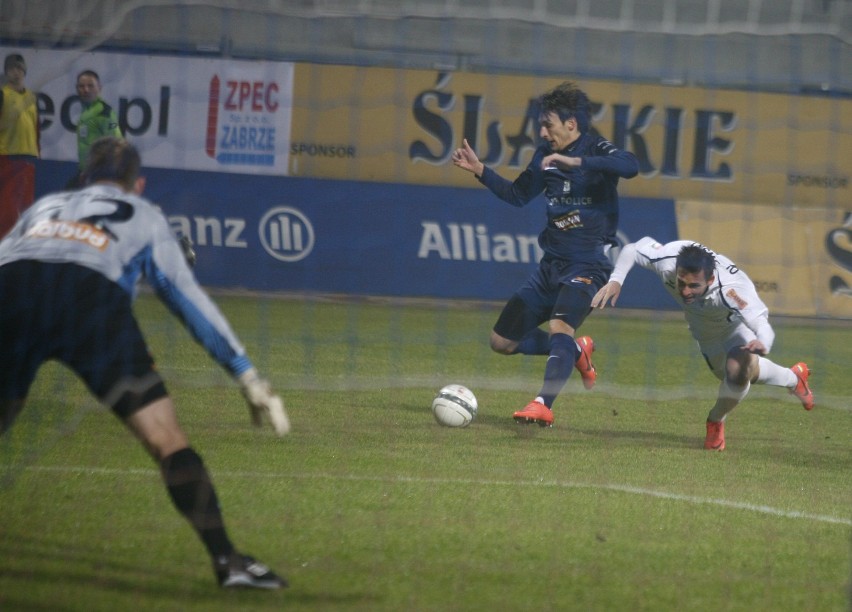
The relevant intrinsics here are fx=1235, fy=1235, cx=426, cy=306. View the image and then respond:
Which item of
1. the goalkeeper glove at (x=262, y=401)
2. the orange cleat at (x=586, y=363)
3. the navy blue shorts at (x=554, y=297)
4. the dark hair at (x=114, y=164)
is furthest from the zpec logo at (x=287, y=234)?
the goalkeeper glove at (x=262, y=401)

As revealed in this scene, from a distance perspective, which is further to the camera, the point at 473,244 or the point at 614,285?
the point at 473,244

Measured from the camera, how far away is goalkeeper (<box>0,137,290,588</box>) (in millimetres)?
4047

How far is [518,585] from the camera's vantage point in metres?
4.46

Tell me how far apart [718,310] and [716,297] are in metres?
0.13

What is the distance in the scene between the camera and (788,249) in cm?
1492

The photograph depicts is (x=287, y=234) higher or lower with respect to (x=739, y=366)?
lower

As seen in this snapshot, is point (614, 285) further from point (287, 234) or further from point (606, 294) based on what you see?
point (287, 234)

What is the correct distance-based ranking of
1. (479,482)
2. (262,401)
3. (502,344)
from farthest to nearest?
(502,344), (479,482), (262,401)

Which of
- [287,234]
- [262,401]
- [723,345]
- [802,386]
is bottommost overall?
[287,234]

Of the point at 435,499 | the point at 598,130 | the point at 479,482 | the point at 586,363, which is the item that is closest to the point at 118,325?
the point at 435,499

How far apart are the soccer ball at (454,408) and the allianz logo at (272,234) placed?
664 cm

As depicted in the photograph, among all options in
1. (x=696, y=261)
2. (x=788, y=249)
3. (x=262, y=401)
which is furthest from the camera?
(x=788, y=249)

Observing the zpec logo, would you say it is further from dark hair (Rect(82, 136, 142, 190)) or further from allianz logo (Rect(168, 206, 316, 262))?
dark hair (Rect(82, 136, 142, 190))

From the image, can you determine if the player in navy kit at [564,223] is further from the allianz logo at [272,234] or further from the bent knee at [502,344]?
the allianz logo at [272,234]
